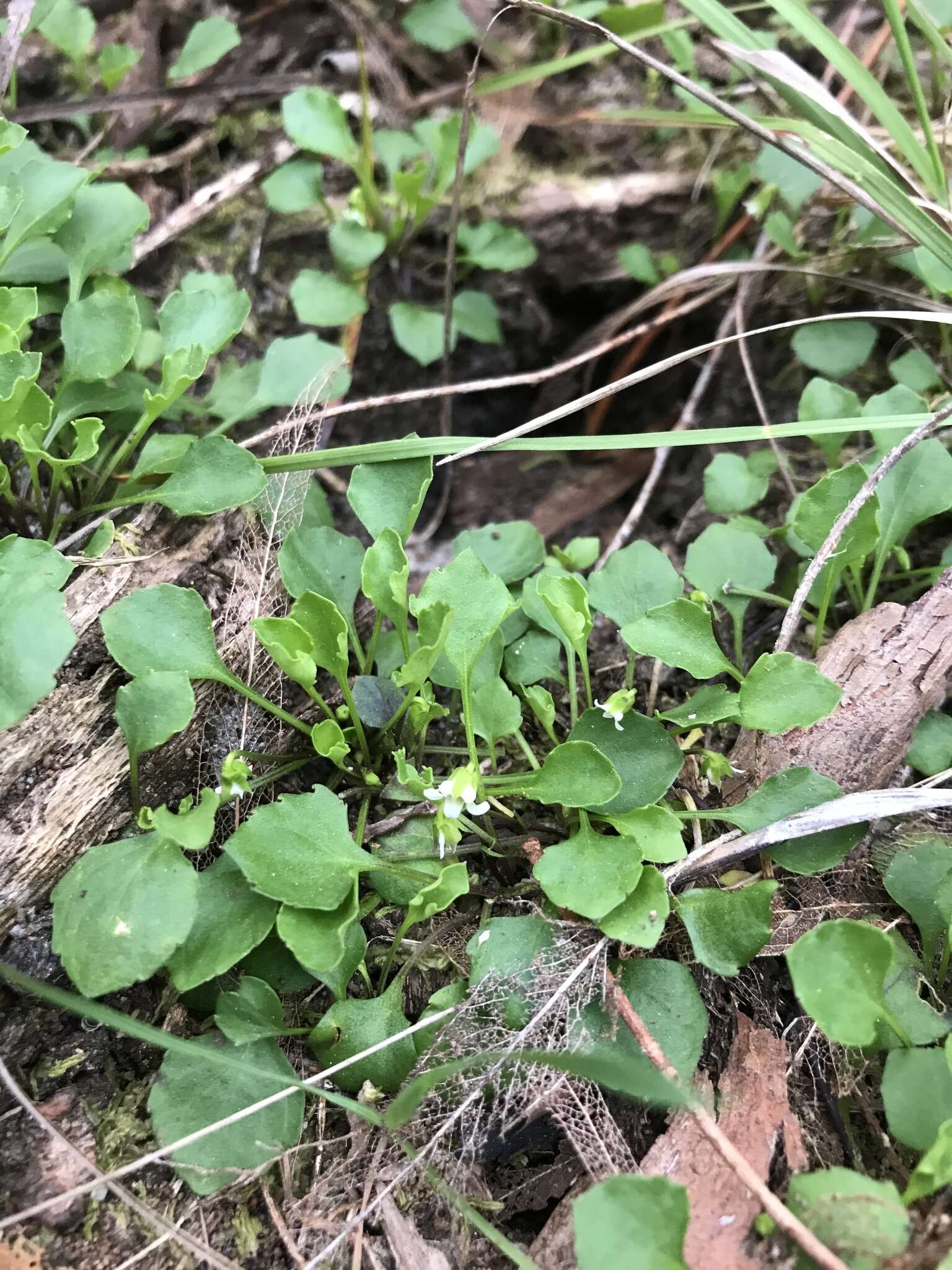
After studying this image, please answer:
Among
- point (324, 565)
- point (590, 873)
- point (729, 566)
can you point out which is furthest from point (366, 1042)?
point (729, 566)

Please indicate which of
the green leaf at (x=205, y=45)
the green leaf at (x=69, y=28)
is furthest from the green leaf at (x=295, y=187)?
the green leaf at (x=69, y=28)

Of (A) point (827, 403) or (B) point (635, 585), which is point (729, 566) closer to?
(B) point (635, 585)

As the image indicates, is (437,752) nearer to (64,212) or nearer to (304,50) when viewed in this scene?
(64,212)

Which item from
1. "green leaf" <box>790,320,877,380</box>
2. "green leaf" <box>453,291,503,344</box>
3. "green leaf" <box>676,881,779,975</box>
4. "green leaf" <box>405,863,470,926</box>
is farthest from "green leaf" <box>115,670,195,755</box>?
"green leaf" <box>790,320,877,380</box>

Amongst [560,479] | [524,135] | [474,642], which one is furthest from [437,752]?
[524,135]

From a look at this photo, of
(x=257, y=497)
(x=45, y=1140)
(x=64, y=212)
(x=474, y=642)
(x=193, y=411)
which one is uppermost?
(x=64, y=212)

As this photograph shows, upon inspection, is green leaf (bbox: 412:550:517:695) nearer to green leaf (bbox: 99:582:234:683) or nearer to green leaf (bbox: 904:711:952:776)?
green leaf (bbox: 99:582:234:683)
